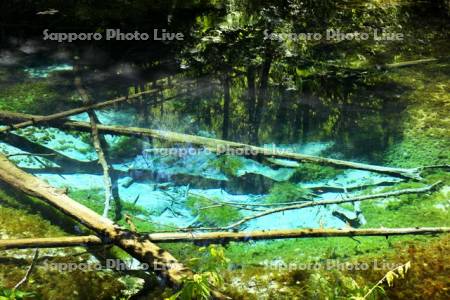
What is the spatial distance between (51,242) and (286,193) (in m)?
1.45

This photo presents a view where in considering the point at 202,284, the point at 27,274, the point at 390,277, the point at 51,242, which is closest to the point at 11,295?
the point at 27,274

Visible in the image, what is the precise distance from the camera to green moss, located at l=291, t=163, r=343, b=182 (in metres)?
3.33

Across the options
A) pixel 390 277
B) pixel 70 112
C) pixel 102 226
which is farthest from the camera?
pixel 70 112

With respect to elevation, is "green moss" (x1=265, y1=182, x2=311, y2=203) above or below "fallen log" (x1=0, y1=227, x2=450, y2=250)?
above

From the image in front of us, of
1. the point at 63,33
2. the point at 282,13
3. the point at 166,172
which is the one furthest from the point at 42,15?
the point at 166,172

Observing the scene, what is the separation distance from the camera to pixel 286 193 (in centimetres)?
318

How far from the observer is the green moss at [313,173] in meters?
3.33

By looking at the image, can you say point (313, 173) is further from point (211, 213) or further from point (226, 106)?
point (226, 106)

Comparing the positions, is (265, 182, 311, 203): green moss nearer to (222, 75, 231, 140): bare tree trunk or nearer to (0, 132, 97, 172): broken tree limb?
(222, 75, 231, 140): bare tree trunk

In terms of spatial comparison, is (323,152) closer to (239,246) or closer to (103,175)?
(239,246)

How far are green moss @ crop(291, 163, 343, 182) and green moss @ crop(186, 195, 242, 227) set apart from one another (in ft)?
1.83

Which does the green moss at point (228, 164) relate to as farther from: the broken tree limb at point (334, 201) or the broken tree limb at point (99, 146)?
the broken tree limb at point (99, 146)

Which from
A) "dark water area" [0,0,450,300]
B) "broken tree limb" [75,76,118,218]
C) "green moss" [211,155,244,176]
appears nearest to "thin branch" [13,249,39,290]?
"dark water area" [0,0,450,300]

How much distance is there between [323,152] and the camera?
3574mm
